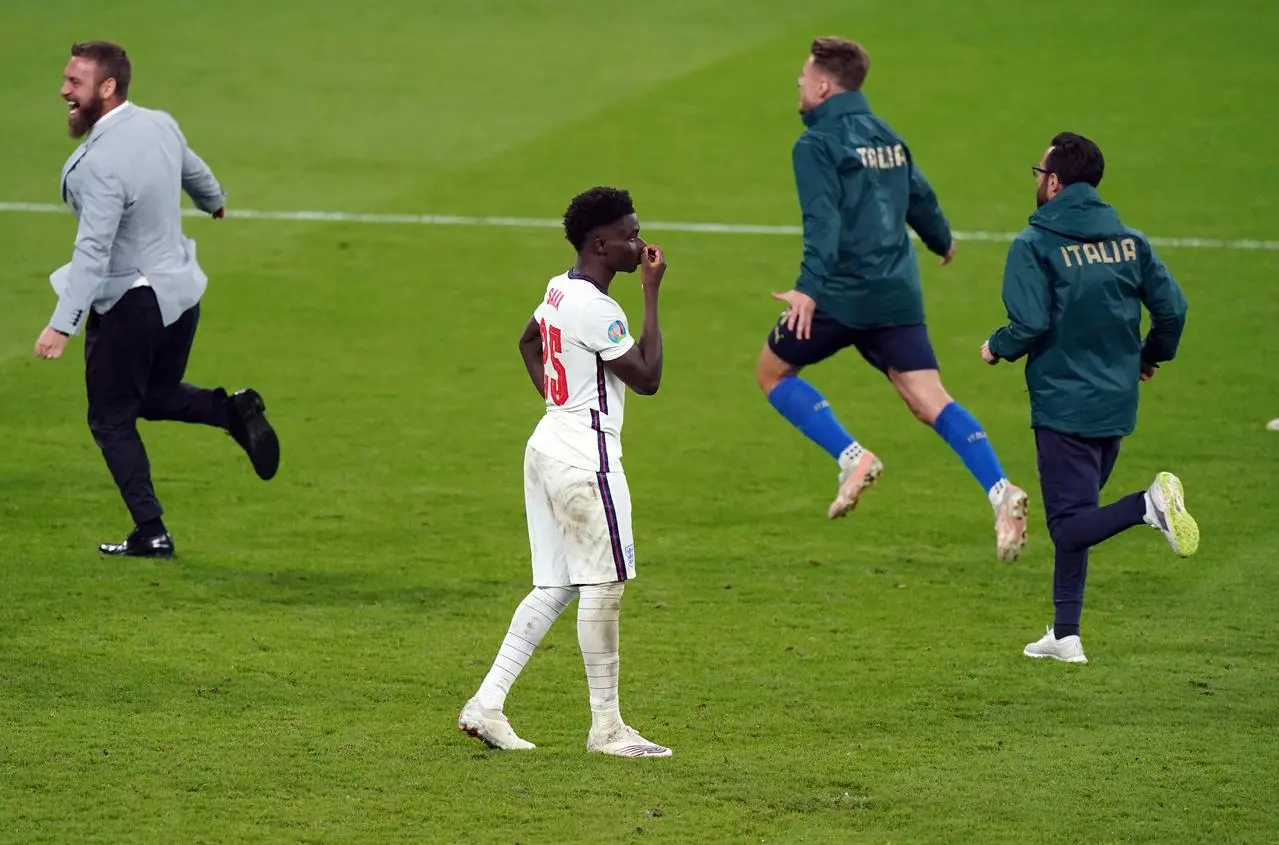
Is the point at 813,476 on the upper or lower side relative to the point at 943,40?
lower

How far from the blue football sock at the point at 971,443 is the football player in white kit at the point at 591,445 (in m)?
2.61

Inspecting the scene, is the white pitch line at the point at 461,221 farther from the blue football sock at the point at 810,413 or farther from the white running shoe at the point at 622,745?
the white running shoe at the point at 622,745

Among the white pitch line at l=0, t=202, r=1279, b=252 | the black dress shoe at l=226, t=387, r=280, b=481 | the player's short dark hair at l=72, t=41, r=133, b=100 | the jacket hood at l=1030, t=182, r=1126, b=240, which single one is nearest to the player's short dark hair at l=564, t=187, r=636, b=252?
the jacket hood at l=1030, t=182, r=1126, b=240

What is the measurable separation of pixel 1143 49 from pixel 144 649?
50.5 feet

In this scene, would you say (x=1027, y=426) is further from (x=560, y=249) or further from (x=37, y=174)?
(x=37, y=174)

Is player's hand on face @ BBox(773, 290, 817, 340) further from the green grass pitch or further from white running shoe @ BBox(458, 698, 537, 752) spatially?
white running shoe @ BBox(458, 698, 537, 752)

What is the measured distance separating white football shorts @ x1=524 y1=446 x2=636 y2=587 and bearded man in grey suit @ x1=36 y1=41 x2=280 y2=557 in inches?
121

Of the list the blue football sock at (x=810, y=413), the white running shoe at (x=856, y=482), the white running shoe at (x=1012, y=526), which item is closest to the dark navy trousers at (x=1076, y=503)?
the white running shoe at (x=1012, y=526)

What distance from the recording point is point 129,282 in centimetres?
920

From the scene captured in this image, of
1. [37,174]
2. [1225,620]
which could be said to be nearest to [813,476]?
[1225,620]

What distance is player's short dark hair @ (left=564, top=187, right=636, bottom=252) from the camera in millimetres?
6621

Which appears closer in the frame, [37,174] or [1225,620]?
[1225,620]

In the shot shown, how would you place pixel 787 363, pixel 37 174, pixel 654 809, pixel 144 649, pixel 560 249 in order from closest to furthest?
pixel 654 809
pixel 144 649
pixel 787 363
pixel 560 249
pixel 37 174

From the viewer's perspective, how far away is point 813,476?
1133 centimetres
